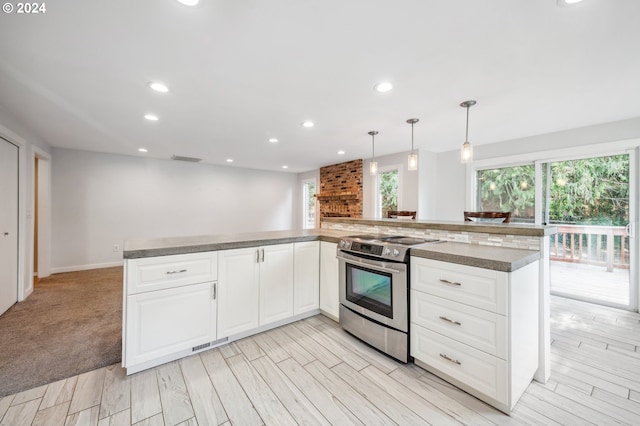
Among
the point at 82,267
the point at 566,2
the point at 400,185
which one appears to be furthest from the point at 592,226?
the point at 82,267

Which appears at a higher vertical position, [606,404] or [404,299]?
[404,299]

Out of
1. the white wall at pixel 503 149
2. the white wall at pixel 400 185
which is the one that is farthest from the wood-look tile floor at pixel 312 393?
the white wall at pixel 400 185

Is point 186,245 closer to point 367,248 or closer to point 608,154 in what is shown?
point 367,248

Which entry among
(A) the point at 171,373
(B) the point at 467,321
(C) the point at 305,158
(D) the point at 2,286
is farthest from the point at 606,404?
(D) the point at 2,286

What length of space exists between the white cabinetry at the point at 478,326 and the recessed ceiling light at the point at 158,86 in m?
2.54

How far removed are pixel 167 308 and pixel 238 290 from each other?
542 millimetres

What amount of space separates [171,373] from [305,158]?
14.6 ft

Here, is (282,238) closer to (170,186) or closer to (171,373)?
(171,373)

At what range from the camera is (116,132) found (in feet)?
12.2

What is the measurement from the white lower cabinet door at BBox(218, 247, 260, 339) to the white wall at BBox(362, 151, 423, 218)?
3.38m

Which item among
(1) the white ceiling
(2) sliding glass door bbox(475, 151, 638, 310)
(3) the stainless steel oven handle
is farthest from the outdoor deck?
(3) the stainless steel oven handle

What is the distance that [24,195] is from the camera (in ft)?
11.1

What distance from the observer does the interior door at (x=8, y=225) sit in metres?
2.94

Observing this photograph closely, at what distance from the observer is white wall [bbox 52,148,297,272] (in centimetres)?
486
